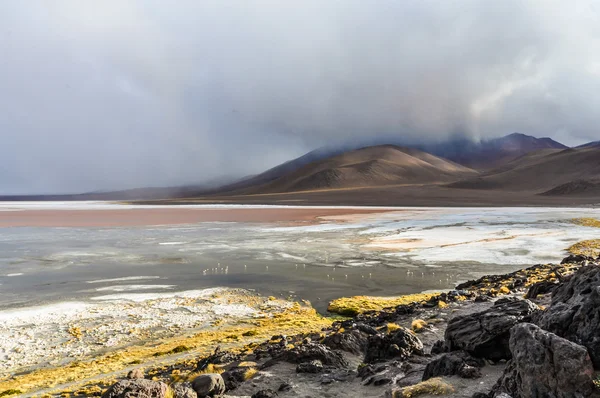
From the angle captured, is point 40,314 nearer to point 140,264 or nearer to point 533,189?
point 140,264

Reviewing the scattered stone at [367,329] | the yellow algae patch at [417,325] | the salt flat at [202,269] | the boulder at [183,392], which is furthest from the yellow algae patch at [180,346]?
the boulder at [183,392]

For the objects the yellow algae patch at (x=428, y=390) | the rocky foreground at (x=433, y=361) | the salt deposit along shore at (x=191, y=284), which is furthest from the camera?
the salt deposit along shore at (x=191, y=284)

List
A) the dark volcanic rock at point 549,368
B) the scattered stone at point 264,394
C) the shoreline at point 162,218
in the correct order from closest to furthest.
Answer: the dark volcanic rock at point 549,368, the scattered stone at point 264,394, the shoreline at point 162,218

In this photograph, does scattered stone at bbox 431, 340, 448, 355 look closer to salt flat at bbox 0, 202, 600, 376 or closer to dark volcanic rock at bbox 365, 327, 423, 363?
dark volcanic rock at bbox 365, 327, 423, 363

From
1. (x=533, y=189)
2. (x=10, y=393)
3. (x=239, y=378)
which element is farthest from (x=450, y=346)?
(x=533, y=189)

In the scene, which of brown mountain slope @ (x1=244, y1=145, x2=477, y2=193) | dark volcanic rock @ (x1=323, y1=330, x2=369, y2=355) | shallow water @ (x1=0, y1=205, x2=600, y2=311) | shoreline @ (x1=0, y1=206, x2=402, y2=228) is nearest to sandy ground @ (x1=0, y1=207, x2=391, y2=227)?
shoreline @ (x1=0, y1=206, x2=402, y2=228)

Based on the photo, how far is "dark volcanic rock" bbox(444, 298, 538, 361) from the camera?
5.90 meters

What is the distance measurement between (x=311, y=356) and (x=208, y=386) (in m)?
2.01

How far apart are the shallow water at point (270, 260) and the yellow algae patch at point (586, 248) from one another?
2.41 feet

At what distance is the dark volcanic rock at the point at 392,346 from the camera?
7238 millimetres

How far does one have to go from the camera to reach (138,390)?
5.50 meters

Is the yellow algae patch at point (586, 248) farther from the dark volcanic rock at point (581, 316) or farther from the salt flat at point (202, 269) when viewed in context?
the dark volcanic rock at point (581, 316)

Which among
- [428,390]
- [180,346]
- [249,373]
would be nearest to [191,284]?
[180,346]

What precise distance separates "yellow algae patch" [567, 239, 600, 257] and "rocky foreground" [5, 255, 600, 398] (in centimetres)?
1363
